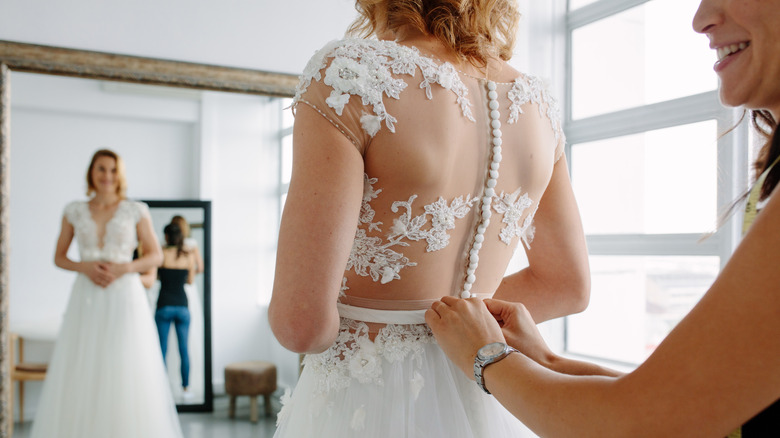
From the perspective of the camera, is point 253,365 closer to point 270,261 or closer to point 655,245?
point 270,261

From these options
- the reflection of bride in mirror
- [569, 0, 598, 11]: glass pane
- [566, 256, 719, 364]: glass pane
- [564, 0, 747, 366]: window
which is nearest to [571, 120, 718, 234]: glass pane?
[564, 0, 747, 366]: window

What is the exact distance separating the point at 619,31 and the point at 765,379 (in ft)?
8.30

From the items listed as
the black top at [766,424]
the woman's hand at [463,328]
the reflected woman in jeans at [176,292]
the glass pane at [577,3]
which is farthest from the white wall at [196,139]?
the black top at [766,424]

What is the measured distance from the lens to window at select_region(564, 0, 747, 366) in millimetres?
2271

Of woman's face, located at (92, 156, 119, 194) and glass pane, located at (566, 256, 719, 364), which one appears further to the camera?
glass pane, located at (566, 256, 719, 364)

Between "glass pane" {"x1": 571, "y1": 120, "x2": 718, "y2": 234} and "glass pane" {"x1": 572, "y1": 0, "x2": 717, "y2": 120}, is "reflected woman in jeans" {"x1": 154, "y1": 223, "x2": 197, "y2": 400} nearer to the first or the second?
"glass pane" {"x1": 571, "y1": 120, "x2": 718, "y2": 234}

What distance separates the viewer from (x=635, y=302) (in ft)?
8.58

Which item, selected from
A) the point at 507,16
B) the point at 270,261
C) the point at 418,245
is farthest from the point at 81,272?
the point at 507,16

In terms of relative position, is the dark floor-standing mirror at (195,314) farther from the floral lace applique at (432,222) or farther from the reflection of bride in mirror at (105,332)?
the floral lace applique at (432,222)

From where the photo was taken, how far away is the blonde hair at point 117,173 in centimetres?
→ 207

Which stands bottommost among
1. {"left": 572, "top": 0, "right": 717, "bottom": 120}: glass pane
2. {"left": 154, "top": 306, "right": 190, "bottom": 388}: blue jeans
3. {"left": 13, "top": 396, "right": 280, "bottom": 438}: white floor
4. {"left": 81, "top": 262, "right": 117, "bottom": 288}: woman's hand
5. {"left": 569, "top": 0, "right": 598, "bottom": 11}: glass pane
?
{"left": 13, "top": 396, "right": 280, "bottom": 438}: white floor

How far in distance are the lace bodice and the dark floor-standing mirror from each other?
3.4 inches

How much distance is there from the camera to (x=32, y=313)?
2018 millimetres

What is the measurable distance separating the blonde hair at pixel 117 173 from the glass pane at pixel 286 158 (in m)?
0.55
